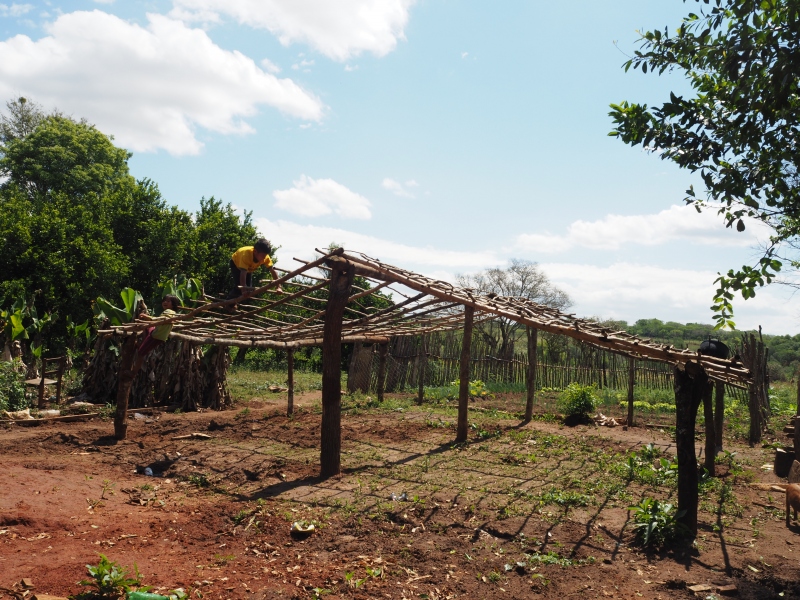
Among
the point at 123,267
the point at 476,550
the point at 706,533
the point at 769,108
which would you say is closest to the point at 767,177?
the point at 769,108

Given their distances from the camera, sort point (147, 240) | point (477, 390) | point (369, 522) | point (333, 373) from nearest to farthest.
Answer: point (369, 522)
point (333, 373)
point (477, 390)
point (147, 240)

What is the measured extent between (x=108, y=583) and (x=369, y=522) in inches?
98.8

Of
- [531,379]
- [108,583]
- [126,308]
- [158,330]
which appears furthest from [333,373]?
[126,308]

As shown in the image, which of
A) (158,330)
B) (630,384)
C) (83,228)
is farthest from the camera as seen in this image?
(83,228)

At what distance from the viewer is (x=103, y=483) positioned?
7355 mm

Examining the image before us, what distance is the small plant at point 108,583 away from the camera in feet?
13.3

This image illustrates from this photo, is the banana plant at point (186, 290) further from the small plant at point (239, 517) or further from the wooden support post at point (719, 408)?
the wooden support post at point (719, 408)

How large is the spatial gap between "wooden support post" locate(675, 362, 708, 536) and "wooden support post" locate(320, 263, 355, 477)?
12.8ft

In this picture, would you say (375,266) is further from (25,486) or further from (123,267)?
(123,267)

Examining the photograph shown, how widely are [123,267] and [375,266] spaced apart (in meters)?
14.8

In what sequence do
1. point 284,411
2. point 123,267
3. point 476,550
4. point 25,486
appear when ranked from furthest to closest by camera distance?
point 123,267 → point 284,411 → point 25,486 → point 476,550

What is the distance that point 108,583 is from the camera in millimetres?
4055

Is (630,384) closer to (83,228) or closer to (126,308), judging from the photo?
(126,308)

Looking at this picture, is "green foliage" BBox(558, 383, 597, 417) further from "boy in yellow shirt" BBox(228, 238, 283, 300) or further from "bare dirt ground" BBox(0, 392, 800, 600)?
"boy in yellow shirt" BBox(228, 238, 283, 300)
